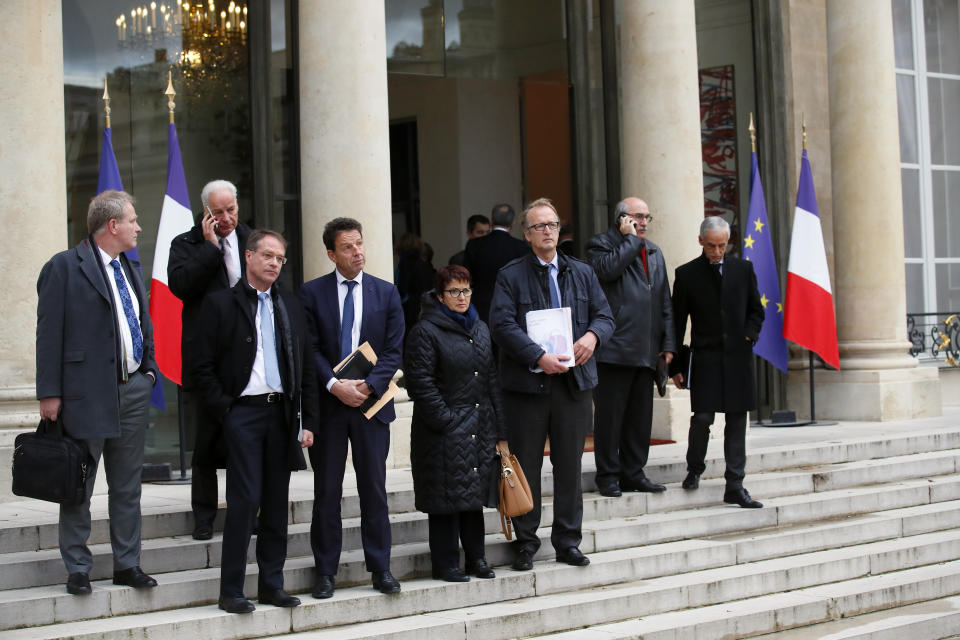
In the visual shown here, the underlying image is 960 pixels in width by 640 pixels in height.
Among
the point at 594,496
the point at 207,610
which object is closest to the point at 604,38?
the point at 594,496

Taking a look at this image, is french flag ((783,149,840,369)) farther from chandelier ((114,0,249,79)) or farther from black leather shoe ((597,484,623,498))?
chandelier ((114,0,249,79))

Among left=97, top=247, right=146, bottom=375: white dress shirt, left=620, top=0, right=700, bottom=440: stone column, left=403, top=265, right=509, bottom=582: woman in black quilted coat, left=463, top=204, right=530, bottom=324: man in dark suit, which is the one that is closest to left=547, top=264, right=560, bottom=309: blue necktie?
left=403, top=265, right=509, bottom=582: woman in black quilted coat

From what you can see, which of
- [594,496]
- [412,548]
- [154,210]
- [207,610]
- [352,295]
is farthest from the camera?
[154,210]

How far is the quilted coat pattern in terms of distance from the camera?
6617mm

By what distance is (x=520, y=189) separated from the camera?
15.8 m

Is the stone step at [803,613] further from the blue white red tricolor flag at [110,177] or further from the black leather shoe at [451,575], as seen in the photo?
the blue white red tricolor flag at [110,177]

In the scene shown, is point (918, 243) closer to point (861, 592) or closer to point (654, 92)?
point (654, 92)

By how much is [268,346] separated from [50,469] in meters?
1.11

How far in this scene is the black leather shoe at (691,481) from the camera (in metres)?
8.67

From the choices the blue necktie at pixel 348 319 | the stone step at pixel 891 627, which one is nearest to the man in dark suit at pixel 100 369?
the blue necktie at pixel 348 319

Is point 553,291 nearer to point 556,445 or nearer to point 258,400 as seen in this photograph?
point 556,445

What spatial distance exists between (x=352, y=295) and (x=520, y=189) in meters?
9.25

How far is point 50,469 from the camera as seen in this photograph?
18.9 feet

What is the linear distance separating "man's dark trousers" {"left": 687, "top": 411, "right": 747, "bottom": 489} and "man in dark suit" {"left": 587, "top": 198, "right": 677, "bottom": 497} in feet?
1.04
